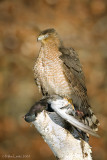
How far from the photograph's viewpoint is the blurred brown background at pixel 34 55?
7215 mm

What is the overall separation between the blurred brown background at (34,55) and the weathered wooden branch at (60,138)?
15.5ft

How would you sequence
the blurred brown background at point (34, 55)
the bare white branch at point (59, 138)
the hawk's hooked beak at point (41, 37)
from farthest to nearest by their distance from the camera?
1. the blurred brown background at point (34, 55)
2. the hawk's hooked beak at point (41, 37)
3. the bare white branch at point (59, 138)

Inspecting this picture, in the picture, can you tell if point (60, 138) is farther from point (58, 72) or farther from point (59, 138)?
point (58, 72)

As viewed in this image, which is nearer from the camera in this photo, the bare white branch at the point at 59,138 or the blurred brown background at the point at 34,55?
the bare white branch at the point at 59,138

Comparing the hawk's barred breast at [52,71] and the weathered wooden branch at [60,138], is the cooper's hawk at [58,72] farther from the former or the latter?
the weathered wooden branch at [60,138]

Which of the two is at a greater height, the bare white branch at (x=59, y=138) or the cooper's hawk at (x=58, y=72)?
the cooper's hawk at (x=58, y=72)

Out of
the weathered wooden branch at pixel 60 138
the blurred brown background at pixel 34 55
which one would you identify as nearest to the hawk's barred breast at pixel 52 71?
the weathered wooden branch at pixel 60 138

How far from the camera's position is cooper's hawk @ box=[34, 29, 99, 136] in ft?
9.97

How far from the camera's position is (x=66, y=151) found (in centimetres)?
231

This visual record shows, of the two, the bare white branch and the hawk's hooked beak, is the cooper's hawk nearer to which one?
the hawk's hooked beak

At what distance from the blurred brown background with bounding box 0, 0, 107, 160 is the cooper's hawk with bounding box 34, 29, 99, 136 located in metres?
3.98

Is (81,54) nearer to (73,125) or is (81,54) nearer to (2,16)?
(2,16)

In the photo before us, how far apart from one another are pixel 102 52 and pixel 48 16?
1.55 meters

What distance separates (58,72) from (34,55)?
432cm
